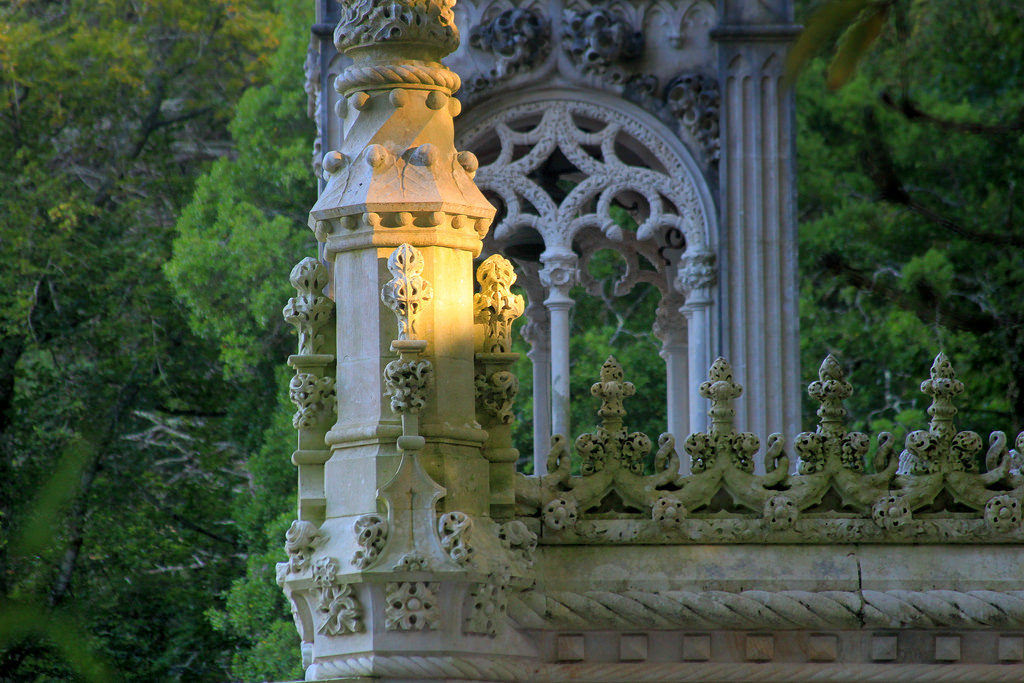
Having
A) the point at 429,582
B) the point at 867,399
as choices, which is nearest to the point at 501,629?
the point at 429,582

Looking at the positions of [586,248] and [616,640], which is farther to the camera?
[586,248]

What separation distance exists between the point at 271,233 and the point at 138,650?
5105 millimetres

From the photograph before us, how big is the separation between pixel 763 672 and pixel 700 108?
8.48 metres

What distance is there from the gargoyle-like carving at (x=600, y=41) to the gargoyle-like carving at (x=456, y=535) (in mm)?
8781

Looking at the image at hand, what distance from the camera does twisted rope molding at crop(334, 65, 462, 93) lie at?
A: 283 inches

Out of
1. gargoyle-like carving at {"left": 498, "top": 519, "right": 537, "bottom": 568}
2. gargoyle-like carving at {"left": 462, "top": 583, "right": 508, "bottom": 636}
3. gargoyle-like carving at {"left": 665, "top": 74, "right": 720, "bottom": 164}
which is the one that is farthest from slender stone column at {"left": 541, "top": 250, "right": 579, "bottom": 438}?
gargoyle-like carving at {"left": 462, "top": 583, "right": 508, "bottom": 636}

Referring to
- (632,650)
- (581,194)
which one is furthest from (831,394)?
(581,194)

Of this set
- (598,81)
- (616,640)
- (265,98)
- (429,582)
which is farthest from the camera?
(265,98)

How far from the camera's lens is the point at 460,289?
7.13 metres

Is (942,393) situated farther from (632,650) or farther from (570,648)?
(570,648)

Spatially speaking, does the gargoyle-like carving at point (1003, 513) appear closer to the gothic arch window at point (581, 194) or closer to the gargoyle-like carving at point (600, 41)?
the gothic arch window at point (581, 194)

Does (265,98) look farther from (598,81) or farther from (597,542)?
(597,542)

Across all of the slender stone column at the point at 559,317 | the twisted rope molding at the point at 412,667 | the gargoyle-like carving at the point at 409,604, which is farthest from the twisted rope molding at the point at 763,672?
the slender stone column at the point at 559,317

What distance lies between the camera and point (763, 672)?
7.17 m
